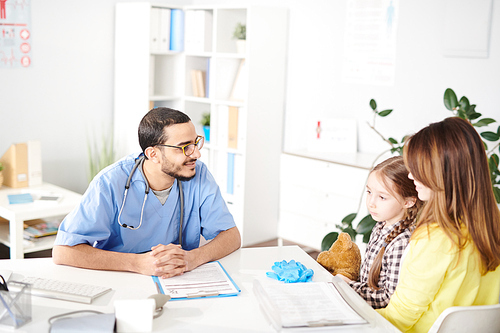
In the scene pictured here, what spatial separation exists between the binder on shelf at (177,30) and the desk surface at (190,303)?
2.77m

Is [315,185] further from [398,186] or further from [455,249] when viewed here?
[455,249]

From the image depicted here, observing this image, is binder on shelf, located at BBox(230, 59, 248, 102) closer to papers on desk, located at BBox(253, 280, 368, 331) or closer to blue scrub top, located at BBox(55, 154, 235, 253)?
blue scrub top, located at BBox(55, 154, 235, 253)

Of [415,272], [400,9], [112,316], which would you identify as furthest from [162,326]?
[400,9]

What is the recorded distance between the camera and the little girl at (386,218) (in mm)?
1879

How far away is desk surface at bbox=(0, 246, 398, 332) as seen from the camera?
154cm

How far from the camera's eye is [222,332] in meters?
1.52

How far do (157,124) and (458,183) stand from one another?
116 centimetres

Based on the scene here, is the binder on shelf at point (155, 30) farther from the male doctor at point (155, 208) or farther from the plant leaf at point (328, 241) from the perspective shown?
the male doctor at point (155, 208)

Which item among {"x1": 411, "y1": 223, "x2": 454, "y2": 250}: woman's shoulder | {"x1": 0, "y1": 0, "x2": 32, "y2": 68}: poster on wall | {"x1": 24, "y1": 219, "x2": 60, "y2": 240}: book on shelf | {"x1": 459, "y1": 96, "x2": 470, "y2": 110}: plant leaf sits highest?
{"x1": 0, "y1": 0, "x2": 32, "y2": 68}: poster on wall

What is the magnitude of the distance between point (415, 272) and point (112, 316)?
847 millimetres

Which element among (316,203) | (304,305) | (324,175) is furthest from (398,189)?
(316,203)

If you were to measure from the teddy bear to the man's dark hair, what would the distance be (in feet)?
2.54

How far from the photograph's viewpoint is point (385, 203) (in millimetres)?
1968

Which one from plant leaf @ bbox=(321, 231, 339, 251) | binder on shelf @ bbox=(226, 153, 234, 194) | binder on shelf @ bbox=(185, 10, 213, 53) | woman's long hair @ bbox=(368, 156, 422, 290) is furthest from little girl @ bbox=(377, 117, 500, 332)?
binder on shelf @ bbox=(185, 10, 213, 53)
